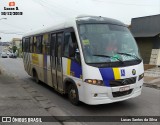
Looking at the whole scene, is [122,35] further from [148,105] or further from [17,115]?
[17,115]

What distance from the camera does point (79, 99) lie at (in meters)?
6.79

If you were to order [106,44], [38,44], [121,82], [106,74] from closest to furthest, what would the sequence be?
[106,74]
[121,82]
[106,44]
[38,44]

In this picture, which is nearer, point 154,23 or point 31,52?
point 31,52

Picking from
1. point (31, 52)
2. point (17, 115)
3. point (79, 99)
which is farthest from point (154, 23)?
point (17, 115)

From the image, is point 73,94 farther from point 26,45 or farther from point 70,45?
point 26,45

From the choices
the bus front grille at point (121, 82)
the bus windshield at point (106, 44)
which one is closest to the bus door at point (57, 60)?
the bus windshield at point (106, 44)

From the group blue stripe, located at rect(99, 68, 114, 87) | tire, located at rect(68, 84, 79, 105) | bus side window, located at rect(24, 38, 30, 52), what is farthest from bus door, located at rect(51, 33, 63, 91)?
bus side window, located at rect(24, 38, 30, 52)

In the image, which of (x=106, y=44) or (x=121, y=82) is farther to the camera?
(x=106, y=44)

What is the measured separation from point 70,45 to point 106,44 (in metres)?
1.15

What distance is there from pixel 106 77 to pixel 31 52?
6790mm

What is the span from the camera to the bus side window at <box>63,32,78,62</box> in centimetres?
689

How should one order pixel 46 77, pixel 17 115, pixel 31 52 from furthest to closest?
pixel 31 52 < pixel 46 77 < pixel 17 115

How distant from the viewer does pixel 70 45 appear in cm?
718

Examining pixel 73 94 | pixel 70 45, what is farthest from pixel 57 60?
pixel 73 94
